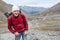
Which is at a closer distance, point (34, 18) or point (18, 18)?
point (18, 18)

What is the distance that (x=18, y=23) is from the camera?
10.2 feet

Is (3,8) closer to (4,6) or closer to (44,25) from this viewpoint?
(4,6)

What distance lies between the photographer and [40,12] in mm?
3477

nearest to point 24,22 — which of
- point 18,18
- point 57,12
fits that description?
point 18,18

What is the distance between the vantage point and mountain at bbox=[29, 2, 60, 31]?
11.3ft

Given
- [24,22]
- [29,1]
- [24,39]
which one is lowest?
[24,39]

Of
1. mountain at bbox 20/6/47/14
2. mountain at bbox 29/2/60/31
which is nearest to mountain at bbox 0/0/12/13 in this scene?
mountain at bbox 20/6/47/14

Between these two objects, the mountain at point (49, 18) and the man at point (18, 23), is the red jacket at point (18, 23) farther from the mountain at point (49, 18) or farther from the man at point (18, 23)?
the mountain at point (49, 18)

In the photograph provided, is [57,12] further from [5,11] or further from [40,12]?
[5,11]

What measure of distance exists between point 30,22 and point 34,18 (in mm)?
97

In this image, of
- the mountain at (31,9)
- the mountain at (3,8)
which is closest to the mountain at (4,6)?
the mountain at (3,8)

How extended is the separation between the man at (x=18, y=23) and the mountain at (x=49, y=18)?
1.29 ft

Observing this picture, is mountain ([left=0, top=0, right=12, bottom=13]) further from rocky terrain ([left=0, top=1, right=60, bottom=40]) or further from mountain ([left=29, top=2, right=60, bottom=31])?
mountain ([left=29, top=2, right=60, bottom=31])

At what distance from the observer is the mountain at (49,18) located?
136 inches
